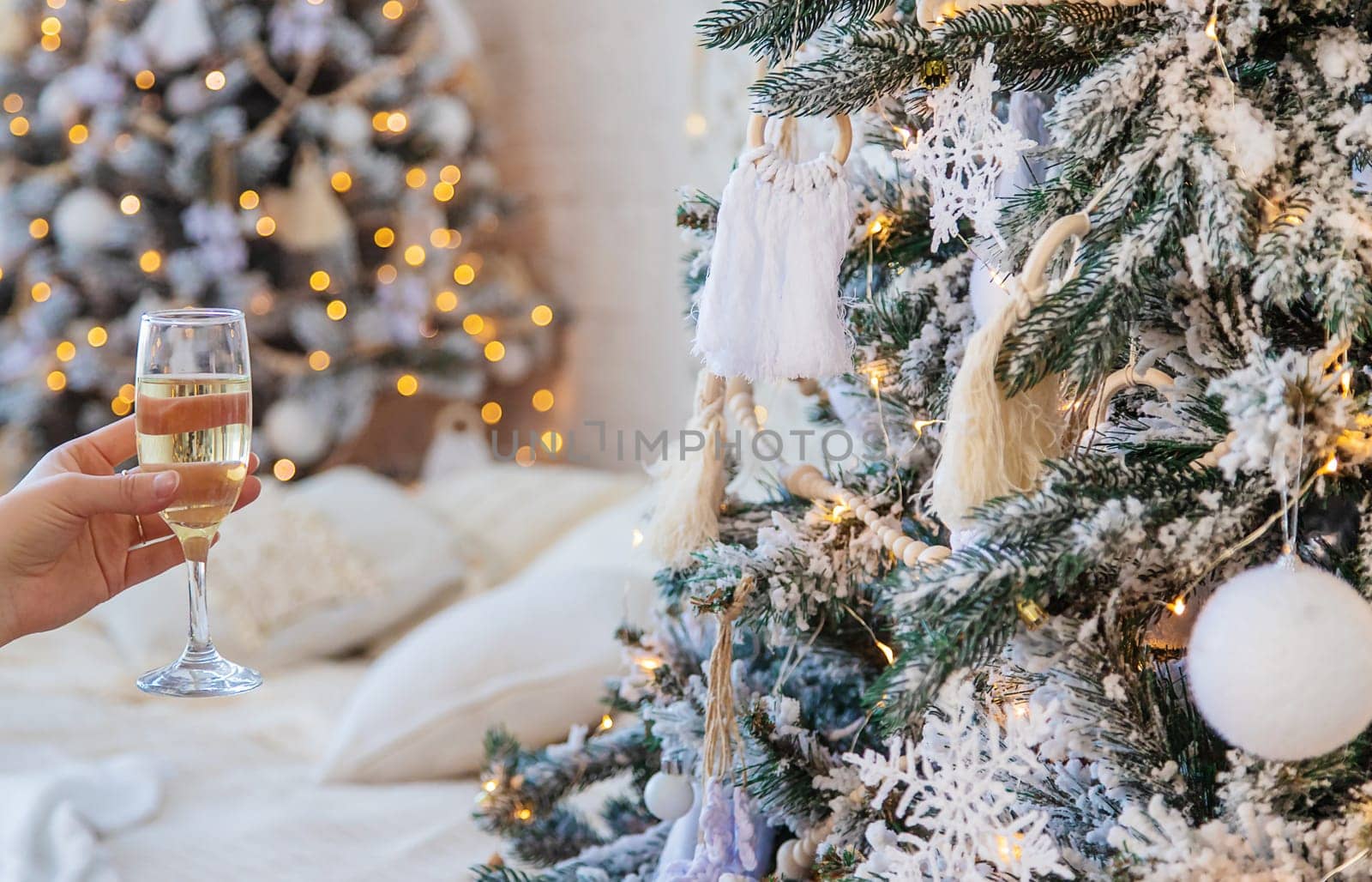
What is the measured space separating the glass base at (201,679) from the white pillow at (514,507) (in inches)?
49.4

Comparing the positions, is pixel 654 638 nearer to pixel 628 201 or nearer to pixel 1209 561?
pixel 1209 561

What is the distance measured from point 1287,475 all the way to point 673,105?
217 cm

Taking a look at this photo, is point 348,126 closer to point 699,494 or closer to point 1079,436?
point 699,494

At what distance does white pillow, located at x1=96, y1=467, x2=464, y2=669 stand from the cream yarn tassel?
1.13 metres

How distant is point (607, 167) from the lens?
2.81 metres

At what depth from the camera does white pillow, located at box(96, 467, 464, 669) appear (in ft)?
5.99

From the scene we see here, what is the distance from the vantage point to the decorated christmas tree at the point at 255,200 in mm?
2389

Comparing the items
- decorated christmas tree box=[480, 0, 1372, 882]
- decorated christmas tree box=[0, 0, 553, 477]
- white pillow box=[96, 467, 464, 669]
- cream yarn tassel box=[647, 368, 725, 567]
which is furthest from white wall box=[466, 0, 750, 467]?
decorated christmas tree box=[480, 0, 1372, 882]

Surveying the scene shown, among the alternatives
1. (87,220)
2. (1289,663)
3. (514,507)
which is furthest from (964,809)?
(87,220)

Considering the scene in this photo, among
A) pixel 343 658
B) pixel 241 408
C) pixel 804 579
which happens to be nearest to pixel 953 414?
pixel 804 579

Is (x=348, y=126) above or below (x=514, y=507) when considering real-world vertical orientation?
above

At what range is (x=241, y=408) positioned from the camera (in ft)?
2.65

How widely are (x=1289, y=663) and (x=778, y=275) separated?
1.14 ft

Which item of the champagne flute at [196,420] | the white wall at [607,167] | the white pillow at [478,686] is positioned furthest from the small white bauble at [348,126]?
the champagne flute at [196,420]
